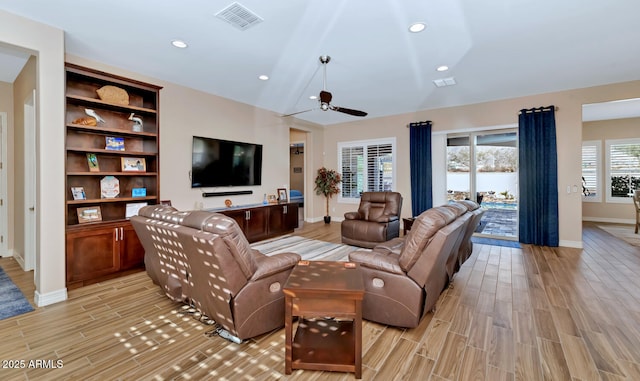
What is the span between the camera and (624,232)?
6094 mm

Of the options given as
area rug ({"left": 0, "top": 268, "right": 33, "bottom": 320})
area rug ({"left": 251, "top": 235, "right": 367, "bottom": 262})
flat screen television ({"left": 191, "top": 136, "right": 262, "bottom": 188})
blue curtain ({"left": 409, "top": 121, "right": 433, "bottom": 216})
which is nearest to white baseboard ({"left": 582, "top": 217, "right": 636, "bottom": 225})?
blue curtain ({"left": 409, "top": 121, "right": 433, "bottom": 216})

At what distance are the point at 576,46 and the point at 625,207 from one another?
261 inches

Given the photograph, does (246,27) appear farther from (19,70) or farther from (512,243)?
(512,243)

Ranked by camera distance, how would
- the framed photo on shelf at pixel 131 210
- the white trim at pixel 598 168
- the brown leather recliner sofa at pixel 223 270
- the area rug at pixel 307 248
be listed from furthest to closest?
the white trim at pixel 598 168 → the area rug at pixel 307 248 → the framed photo on shelf at pixel 131 210 → the brown leather recliner sofa at pixel 223 270

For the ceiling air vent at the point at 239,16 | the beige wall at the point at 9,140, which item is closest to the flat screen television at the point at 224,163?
the ceiling air vent at the point at 239,16

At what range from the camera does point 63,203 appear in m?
2.96

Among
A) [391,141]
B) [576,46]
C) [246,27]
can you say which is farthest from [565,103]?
[246,27]

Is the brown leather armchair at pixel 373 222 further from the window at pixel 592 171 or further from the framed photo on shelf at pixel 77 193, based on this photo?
the window at pixel 592 171

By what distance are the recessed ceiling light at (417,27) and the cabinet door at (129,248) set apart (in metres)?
4.18

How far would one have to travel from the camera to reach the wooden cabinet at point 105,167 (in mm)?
3277

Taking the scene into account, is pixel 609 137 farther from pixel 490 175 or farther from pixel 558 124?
pixel 490 175

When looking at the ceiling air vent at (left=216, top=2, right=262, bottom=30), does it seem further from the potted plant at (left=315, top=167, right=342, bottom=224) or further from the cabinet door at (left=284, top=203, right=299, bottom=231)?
the potted plant at (left=315, top=167, right=342, bottom=224)

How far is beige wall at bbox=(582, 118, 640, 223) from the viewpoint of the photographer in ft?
23.2

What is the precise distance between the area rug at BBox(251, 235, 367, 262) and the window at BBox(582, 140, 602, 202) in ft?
24.6
